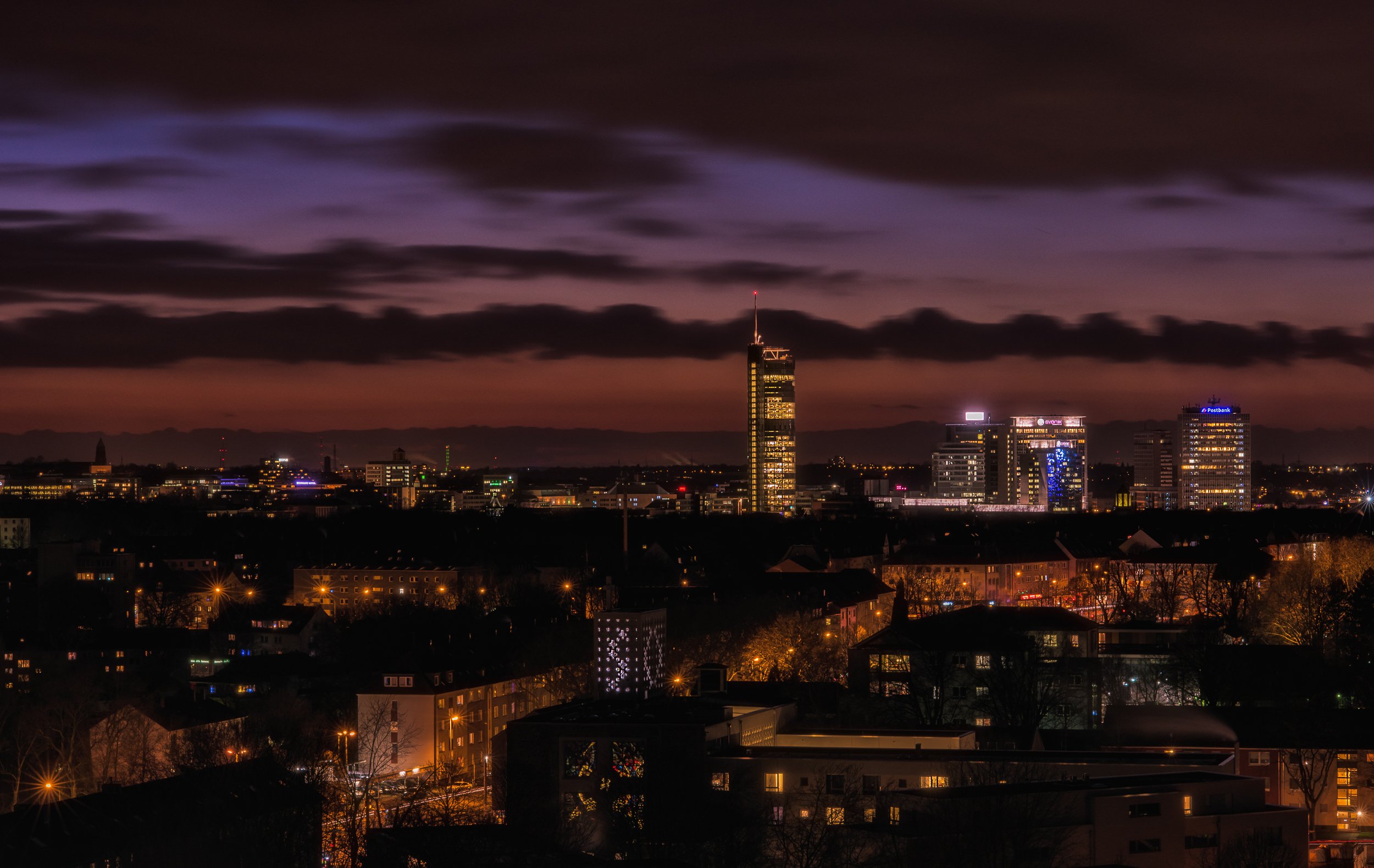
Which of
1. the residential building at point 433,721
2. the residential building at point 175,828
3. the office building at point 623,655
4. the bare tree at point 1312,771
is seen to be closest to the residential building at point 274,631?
the residential building at point 433,721

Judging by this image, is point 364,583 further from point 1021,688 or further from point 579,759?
point 579,759

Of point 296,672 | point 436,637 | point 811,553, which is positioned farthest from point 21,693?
point 811,553

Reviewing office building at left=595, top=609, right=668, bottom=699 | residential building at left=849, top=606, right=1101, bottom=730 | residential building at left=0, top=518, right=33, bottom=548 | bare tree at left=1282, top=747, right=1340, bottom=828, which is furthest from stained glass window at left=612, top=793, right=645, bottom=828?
residential building at left=0, top=518, right=33, bottom=548

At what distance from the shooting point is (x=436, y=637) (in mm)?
66312

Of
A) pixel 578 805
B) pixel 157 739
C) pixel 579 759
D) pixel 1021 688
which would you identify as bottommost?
pixel 157 739

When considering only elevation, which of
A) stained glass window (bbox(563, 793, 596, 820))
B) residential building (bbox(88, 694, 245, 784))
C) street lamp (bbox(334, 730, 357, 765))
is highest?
stained glass window (bbox(563, 793, 596, 820))

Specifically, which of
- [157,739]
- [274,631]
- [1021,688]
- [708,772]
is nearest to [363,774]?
[157,739]

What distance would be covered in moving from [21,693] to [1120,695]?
35627 millimetres

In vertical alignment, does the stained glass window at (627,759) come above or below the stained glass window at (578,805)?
above

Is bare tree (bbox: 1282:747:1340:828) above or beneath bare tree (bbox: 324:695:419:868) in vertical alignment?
above

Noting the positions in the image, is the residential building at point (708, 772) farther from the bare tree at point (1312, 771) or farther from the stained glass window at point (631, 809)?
the bare tree at point (1312, 771)

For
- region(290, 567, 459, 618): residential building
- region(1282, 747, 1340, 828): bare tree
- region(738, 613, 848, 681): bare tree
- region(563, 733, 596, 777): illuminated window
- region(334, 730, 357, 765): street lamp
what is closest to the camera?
region(563, 733, 596, 777): illuminated window

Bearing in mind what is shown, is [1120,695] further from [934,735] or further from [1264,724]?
[934,735]

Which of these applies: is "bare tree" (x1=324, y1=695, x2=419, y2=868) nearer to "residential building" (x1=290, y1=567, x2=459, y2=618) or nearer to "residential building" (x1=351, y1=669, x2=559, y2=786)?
"residential building" (x1=351, y1=669, x2=559, y2=786)
